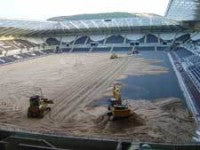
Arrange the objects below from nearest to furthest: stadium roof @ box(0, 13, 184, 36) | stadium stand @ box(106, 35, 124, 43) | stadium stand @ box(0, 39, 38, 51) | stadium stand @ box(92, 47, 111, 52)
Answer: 1. stadium stand @ box(0, 39, 38, 51)
2. stadium stand @ box(92, 47, 111, 52)
3. stadium roof @ box(0, 13, 184, 36)
4. stadium stand @ box(106, 35, 124, 43)

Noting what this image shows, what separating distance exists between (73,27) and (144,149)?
66.9m

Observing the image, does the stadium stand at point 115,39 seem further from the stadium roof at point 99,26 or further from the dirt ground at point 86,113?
the dirt ground at point 86,113

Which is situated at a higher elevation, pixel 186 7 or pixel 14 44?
pixel 186 7

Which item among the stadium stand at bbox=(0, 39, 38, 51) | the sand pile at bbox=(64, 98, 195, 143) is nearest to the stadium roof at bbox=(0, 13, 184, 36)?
the stadium stand at bbox=(0, 39, 38, 51)

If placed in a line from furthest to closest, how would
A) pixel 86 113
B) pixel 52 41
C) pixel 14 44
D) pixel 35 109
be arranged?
1. pixel 52 41
2. pixel 14 44
3. pixel 86 113
4. pixel 35 109

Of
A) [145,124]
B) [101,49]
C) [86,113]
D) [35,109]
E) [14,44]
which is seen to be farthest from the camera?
[101,49]

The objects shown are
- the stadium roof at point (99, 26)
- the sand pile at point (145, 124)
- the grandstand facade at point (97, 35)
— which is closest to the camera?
the sand pile at point (145, 124)

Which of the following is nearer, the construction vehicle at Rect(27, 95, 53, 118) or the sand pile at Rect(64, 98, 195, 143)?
the sand pile at Rect(64, 98, 195, 143)

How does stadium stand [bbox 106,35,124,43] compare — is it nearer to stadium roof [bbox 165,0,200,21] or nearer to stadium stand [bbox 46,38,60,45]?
stadium stand [bbox 46,38,60,45]

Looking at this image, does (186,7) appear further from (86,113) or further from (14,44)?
(14,44)

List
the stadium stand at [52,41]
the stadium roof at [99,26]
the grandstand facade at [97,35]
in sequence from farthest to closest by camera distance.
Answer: the stadium stand at [52,41]
the stadium roof at [99,26]
the grandstand facade at [97,35]

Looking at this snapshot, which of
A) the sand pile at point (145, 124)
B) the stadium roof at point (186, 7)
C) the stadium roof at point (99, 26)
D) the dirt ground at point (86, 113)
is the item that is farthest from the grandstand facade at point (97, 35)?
the sand pile at point (145, 124)

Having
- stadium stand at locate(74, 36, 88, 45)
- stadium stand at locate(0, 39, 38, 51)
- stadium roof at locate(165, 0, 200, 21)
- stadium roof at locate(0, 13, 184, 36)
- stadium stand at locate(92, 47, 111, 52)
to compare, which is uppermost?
stadium roof at locate(165, 0, 200, 21)

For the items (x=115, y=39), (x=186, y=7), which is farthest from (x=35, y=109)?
(x=115, y=39)
